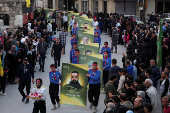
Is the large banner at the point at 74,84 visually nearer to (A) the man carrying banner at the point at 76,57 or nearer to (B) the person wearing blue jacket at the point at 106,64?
(B) the person wearing blue jacket at the point at 106,64

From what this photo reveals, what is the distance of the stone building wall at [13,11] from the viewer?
24.7 metres

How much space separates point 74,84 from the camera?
38.9ft

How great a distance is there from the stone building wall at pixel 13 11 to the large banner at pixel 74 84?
13640 millimetres

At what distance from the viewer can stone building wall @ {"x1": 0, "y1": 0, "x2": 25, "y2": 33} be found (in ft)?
81.0

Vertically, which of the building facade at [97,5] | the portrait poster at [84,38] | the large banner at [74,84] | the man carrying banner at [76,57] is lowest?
the large banner at [74,84]

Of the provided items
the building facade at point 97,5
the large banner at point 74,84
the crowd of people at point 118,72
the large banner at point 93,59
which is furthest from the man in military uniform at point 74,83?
the building facade at point 97,5

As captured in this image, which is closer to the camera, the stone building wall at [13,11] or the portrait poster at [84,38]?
the portrait poster at [84,38]

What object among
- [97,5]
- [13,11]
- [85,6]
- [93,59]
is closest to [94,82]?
[93,59]

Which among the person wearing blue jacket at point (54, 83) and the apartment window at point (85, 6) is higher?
the apartment window at point (85, 6)

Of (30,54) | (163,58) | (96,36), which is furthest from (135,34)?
(30,54)

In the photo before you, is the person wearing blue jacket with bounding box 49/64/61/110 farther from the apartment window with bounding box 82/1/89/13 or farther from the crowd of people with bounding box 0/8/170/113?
the apartment window with bounding box 82/1/89/13

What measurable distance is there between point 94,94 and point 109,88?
1534 millimetres

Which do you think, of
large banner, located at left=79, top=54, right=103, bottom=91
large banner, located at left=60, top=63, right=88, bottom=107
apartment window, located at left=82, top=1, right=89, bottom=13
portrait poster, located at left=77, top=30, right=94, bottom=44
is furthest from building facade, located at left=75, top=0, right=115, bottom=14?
large banner, located at left=60, top=63, right=88, bottom=107

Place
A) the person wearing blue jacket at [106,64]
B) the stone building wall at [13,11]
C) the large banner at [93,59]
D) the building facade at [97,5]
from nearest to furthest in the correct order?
the large banner at [93,59], the person wearing blue jacket at [106,64], the stone building wall at [13,11], the building facade at [97,5]
